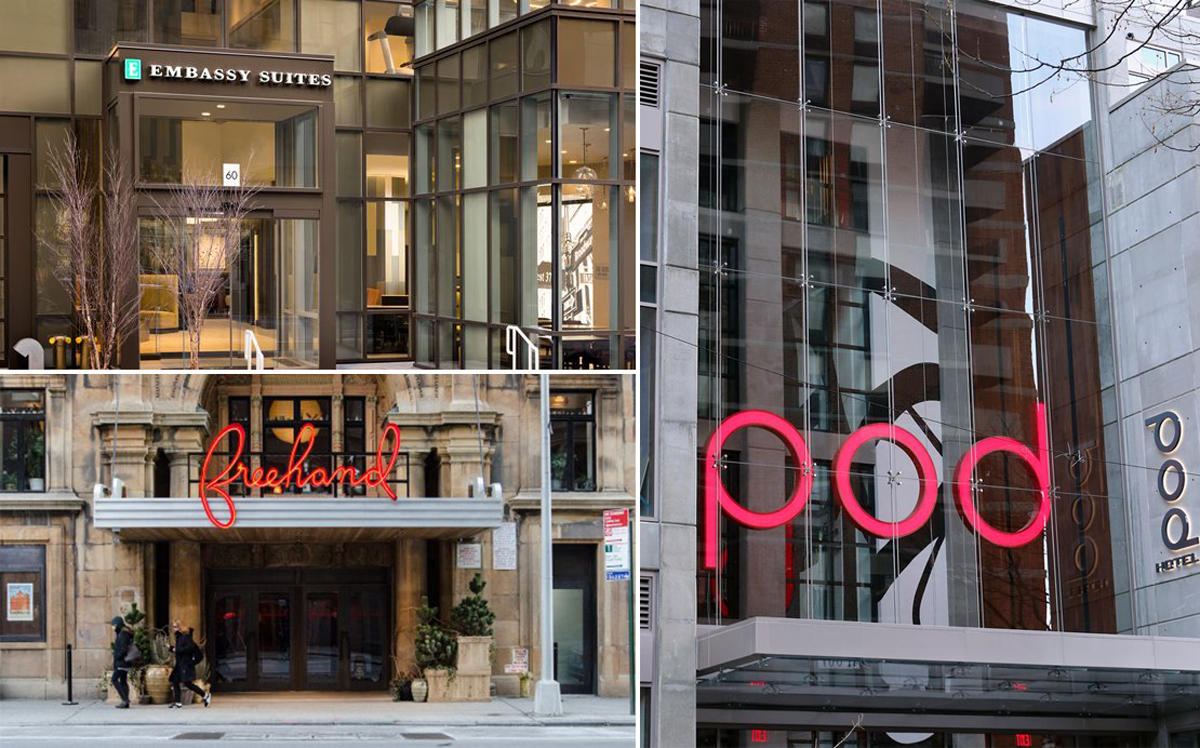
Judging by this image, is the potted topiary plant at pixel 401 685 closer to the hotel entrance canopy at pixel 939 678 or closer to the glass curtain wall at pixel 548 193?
the hotel entrance canopy at pixel 939 678

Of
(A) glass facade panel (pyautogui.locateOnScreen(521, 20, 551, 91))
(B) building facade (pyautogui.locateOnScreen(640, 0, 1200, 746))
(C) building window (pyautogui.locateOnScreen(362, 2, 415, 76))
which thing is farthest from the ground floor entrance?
(C) building window (pyautogui.locateOnScreen(362, 2, 415, 76))

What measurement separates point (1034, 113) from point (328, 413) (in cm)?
1174

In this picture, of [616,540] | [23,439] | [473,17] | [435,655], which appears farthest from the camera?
[473,17]

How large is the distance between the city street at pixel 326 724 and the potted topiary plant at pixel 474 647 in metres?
0.48

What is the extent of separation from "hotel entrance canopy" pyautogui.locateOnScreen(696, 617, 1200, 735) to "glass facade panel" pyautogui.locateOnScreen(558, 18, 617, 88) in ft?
25.8

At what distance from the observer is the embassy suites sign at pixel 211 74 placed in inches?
906

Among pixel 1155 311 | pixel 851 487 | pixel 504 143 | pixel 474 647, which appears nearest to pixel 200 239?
pixel 504 143

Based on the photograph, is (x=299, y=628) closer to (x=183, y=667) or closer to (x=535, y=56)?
(x=183, y=667)

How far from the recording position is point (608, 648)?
672 inches

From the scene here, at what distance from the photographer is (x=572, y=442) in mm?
15773

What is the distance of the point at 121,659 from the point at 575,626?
540 centimetres

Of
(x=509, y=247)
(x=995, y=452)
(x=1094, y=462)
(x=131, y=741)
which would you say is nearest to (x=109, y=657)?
(x=131, y=741)

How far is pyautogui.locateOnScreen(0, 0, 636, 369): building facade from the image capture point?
2181 centimetres

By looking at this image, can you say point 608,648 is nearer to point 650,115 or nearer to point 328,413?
point 328,413
